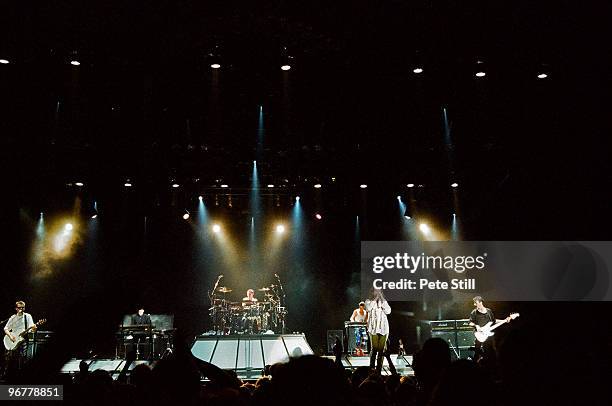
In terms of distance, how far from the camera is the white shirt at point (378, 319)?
428 inches

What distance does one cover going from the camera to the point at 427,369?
8.95 ft

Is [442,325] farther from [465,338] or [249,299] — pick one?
[249,299]

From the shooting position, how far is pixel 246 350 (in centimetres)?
1222

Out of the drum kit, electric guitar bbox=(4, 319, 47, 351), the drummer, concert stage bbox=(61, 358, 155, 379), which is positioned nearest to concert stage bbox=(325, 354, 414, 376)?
the drum kit

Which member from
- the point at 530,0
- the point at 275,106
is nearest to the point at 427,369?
the point at 530,0

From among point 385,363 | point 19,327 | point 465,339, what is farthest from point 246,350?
point 465,339

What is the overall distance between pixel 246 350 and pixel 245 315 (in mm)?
2644

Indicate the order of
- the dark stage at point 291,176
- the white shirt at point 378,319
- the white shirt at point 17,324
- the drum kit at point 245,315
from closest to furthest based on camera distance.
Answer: the dark stage at point 291,176
the white shirt at point 378,319
the white shirt at point 17,324
the drum kit at point 245,315

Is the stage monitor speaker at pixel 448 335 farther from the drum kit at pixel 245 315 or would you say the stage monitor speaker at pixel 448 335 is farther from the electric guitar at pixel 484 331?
the drum kit at pixel 245 315

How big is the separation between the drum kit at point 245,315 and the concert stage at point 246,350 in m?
1.55

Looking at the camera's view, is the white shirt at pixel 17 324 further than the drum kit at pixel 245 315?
No

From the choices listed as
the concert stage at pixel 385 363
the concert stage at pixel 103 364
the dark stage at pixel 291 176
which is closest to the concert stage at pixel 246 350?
the dark stage at pixel 291 176

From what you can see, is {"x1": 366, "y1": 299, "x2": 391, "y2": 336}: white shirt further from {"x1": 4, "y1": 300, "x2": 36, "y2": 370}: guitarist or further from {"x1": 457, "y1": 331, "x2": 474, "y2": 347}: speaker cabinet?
{"x1": 4, "y1": 300, "x2": 36, "y2": 370}: guitarist

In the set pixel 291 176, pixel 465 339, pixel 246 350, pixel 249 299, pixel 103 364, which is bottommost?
pixel 103 364
